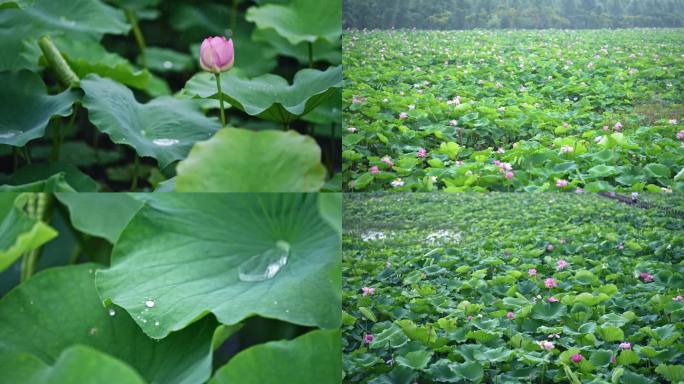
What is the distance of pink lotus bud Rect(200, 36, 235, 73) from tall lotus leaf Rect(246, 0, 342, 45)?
29 centimetres

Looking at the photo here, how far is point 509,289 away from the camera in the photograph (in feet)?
4.75

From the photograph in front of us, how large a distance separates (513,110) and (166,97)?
2.39ft

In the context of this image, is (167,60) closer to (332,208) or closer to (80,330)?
(332,208)

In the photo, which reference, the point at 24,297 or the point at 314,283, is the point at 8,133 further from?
the point at 314,283

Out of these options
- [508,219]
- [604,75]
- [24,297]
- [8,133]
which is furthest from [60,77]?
[604,75]

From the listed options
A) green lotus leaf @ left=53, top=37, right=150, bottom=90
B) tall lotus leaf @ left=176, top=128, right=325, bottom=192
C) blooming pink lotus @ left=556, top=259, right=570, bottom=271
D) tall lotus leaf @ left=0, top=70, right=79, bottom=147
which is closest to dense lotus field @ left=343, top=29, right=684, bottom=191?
blooming pink lotus @ left=556, top=259, right=570, bottom=271

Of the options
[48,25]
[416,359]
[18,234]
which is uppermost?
[48,25]

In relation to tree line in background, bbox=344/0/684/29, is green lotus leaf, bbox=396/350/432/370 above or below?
below

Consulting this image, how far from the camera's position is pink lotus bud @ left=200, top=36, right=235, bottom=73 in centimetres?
124

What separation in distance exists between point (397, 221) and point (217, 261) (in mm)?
417

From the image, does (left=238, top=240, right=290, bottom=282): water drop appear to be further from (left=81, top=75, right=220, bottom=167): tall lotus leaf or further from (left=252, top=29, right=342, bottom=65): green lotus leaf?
(left=252, top=29, right=342, bottom=65): green lotus leaf

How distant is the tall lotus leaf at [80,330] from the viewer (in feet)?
3.73

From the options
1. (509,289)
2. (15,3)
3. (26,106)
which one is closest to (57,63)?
(26,106)

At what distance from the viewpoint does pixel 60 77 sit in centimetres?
143
